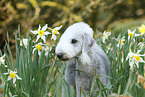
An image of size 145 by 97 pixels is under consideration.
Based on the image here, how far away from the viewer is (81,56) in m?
0.98

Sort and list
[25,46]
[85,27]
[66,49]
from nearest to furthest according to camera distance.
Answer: [66,49], [85,27], [25,46]

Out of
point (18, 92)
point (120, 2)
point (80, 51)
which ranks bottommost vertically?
point (18, 92)

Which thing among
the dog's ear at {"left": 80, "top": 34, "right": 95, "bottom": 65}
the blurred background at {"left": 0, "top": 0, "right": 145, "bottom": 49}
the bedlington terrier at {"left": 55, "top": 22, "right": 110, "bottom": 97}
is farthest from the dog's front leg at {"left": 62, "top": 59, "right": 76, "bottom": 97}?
the blurred background at {"left": 0, "top": 0, "right": 145, "bottom": 49}

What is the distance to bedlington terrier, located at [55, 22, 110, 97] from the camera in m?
0.90

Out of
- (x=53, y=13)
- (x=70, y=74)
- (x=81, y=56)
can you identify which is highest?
(x=53, y=13)

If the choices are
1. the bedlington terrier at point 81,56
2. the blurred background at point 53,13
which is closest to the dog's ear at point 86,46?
the bedlington terrier at point 81,56

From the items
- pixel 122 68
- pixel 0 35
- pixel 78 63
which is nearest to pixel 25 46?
pixel 78 63

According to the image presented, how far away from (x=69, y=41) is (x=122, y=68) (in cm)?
48

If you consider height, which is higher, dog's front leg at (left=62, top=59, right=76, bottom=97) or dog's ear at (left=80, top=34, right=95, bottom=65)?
dog's ear at (left=80, top=34, right=95, bottom=65)

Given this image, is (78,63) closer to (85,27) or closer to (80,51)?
(80,51)

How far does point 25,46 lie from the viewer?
1.25 m

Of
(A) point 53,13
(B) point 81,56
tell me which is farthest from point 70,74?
(A) point 53,13

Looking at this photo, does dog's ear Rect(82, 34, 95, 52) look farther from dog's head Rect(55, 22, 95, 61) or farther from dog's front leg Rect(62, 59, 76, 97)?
dog's front leg Rect(62, 59, 76, 97)

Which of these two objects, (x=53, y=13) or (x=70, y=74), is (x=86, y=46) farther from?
(x=53, y=13)
